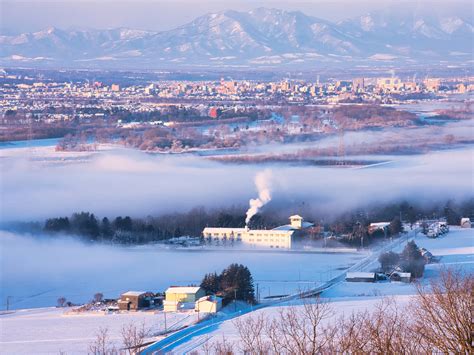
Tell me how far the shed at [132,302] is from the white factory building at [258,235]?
3710 millimetres

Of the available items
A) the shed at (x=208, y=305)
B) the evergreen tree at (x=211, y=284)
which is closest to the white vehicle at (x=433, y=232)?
the evergreen tree at (x=211, y=284)

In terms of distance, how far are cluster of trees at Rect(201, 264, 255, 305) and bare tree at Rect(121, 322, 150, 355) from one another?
1.10m

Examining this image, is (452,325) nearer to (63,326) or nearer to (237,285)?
(63,326)

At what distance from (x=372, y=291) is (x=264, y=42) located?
46.3 meters

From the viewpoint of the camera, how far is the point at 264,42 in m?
55.6

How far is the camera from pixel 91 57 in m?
50.5

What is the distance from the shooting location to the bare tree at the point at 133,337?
7.01 m

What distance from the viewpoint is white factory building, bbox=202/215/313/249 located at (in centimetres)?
1280

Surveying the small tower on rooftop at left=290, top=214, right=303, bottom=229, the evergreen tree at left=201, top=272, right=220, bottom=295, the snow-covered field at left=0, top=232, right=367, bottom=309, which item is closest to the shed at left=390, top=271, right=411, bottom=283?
the snow-covered field at left=0, top=232, right=367, bottom=309

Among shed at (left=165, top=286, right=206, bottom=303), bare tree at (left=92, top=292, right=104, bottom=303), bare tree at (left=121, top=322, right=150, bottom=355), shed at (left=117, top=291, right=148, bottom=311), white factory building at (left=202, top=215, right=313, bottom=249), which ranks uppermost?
bare tree at (left=121, top=322, right=150, bottom=355)

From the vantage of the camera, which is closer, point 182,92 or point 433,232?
point 433,232

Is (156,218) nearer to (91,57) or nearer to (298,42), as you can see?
(91,57)

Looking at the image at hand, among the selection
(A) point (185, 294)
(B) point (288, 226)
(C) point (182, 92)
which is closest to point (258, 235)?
(B) point (288, 226)

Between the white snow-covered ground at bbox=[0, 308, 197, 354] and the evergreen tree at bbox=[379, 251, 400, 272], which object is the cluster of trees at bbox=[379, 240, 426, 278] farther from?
the white snow-covered ground at bbox=[0, 308, 197, 354]
